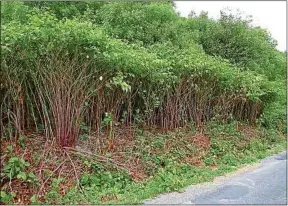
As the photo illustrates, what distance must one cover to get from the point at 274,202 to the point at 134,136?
8.77 feet

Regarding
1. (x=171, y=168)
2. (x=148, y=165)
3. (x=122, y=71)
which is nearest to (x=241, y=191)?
(x=171, y=168)

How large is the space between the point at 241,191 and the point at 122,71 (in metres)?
2.45

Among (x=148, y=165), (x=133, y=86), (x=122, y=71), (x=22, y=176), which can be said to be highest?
(x=122, y=71)

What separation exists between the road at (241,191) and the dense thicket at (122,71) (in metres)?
1.68

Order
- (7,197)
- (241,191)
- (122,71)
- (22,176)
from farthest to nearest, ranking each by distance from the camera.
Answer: (122,71), (241,191), (22,176), (7,197)

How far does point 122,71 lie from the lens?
20.0 feet

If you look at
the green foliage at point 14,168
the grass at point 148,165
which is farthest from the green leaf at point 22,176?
the grass at point 148,165

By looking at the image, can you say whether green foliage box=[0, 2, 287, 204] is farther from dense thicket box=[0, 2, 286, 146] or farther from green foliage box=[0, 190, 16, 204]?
green foliage box=[0, 190, 16, 204]

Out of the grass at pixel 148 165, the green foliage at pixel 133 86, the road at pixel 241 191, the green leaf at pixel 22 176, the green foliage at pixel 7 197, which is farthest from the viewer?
the road at pixel 241 191

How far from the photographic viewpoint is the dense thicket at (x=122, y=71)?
504cm

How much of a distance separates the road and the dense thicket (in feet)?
5.50

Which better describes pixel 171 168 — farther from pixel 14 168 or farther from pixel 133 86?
pixel 14 168

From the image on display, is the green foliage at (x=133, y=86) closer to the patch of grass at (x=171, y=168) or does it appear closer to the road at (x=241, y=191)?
the patch of grass at (x=171, y=168)

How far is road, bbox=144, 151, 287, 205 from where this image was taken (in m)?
5.18
